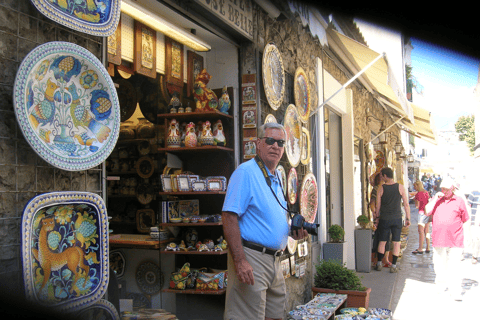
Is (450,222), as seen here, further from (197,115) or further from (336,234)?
(197,115)

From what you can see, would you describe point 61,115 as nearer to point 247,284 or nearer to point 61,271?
point 61,271

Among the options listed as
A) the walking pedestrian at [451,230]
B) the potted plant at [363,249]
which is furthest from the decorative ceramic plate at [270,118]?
the potted plant at [363,249]

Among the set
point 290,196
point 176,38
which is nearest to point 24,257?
point 176,38

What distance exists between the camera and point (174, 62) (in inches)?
156

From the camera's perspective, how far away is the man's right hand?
2.45 meters

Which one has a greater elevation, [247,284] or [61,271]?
[61,271]

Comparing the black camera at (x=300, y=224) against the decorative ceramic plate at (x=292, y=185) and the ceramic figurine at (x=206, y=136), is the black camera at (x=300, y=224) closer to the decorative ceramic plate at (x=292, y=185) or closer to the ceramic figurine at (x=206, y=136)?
the ceramic figurine at (x=206, y=136)

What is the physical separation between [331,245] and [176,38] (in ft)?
11.2

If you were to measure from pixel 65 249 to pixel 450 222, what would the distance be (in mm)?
4677

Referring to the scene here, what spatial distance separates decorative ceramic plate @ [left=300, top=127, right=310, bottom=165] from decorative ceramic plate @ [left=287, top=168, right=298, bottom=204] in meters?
0.34

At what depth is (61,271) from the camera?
2016 mm

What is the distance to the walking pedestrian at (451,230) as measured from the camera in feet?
17.8

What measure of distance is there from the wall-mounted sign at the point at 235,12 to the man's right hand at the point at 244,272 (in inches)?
75.4

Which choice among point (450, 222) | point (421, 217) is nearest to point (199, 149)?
point (450, 222)
